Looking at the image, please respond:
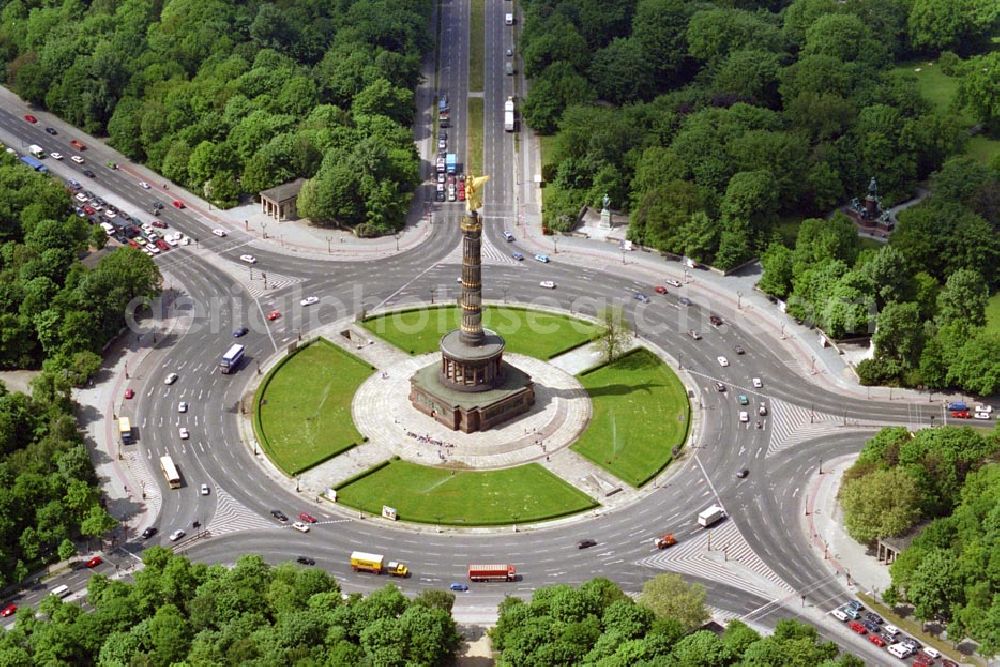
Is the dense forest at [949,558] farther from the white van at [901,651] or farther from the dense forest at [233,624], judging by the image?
the dense forest at [233,624]

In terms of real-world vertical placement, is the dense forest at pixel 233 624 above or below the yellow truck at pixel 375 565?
below

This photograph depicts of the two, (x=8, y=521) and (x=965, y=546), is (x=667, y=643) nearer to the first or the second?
(x=965, y=546)

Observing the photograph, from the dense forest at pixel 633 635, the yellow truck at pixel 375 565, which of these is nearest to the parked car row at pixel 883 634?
the dense forest at pixel 633 635

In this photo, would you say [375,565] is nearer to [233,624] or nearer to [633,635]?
[233,624]

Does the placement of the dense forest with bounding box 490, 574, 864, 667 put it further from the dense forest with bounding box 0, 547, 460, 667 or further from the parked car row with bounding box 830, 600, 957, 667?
the dense forest with bounding box 0, 547, 460, 667

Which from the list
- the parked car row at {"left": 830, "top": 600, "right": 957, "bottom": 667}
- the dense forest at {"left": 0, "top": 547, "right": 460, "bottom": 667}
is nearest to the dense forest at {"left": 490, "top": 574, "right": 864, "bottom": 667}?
the parked car row at {"left": 830, "top": 600, "right": 957, "bottom": 667}

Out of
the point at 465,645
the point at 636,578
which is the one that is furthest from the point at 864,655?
the point at 465,645
